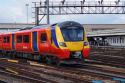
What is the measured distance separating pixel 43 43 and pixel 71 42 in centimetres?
289

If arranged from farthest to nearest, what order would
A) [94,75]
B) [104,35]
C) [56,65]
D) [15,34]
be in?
[104,35] < [15,34] < [56,65] < [94,75]

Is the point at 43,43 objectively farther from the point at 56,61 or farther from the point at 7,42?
the point at 7,42

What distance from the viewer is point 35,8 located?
58.7m

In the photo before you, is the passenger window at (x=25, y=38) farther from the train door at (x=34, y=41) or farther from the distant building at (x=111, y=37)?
the distant building at (x=111, y=37)

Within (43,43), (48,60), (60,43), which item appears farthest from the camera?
(43,43)

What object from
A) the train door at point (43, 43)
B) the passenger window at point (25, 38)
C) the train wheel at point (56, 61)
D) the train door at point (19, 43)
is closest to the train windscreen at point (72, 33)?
the train wheel at point (56, 61)

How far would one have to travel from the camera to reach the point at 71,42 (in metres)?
24.4

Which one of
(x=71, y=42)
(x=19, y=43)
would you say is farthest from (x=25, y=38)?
(x=71, y=42)

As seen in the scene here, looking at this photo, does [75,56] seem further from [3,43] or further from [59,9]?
[59,9]

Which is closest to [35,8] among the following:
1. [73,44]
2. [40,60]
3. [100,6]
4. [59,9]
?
[59,9]

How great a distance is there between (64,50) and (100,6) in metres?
39.6

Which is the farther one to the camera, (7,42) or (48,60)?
(7,42)

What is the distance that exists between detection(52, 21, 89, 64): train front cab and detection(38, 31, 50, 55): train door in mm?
1386

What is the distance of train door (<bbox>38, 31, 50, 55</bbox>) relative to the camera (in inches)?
1024
